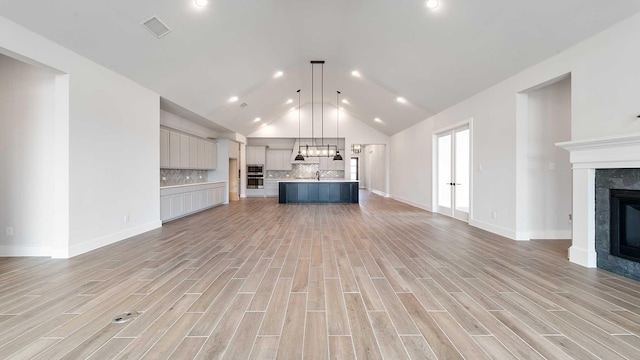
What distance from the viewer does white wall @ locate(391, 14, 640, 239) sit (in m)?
2.98

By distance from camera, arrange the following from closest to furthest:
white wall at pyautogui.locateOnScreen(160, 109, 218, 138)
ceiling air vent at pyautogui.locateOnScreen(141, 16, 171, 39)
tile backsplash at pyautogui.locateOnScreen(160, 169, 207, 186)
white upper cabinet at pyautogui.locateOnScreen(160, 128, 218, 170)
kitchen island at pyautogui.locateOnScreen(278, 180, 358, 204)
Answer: ceiling air vent at pyautogui.locateOnScreen(141, 16, 171, 39) < white upper cabinet at pyautogui.locateOnScreen(160, 128, 218, 170) < white wall at pyautogui.locateOnScreen(160, 109, 218, 138) < tile backsplash at pyautogui.locateOnScreen(160, 169, 207, 186) < kitchen island at pyautogui.locateOnScreen(278, 180, 358, 204)

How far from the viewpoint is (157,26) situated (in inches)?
155

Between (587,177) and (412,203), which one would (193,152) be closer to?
(412,203)

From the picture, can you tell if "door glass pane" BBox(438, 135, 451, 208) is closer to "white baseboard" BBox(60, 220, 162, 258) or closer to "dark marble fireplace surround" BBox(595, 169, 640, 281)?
"dark marble fireplace surround" BBox(595, 169, 640, 281)

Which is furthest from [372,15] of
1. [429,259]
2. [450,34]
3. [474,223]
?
[474,223]

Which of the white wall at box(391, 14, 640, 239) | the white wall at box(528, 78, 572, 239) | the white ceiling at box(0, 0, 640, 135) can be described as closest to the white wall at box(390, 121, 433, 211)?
the white wall at box(391, 14, 640, 239)

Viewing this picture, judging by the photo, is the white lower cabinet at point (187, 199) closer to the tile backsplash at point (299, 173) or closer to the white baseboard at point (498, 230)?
the tile backsplash at point (299, 173)

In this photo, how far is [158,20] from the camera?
3838 mm

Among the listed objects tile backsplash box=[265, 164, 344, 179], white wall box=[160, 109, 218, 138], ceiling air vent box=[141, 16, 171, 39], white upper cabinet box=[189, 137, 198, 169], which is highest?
ceiling air vent box=[141, 16, 171, 39]

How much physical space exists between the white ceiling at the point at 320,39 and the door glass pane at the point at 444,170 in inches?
34.8

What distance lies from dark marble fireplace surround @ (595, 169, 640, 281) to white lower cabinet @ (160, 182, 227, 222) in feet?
22.8

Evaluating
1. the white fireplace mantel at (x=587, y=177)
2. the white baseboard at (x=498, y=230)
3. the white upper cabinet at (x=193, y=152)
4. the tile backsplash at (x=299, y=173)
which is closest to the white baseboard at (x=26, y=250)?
the white upper cabinet at (x=193, y=152)

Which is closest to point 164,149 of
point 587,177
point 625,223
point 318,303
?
point 318,303

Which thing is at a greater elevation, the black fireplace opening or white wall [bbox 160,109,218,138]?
white wall [bbox 160,109,218,138]
